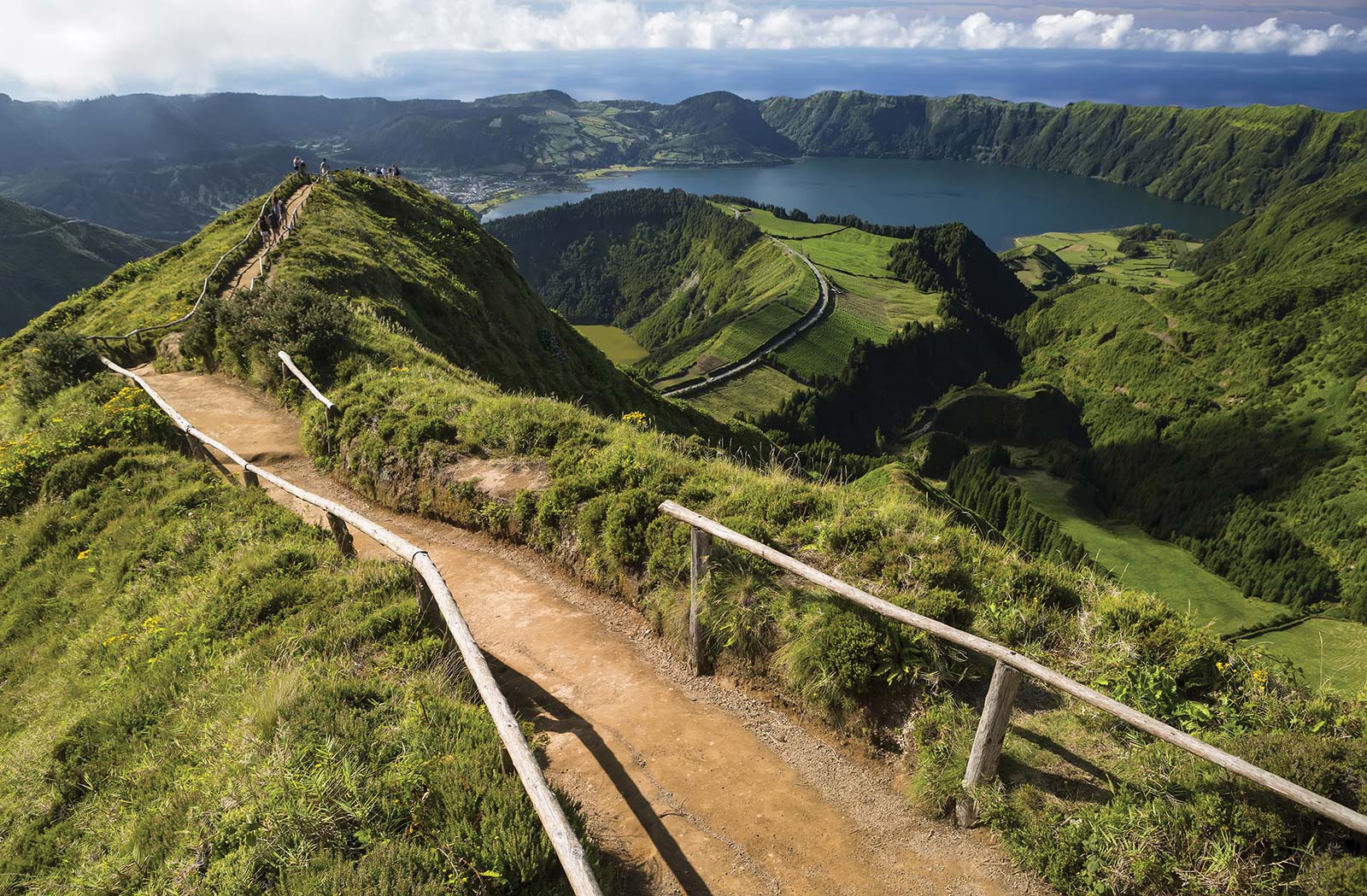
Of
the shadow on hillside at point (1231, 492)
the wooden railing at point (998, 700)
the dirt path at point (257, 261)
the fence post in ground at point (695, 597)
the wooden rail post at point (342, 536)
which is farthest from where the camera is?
the shadow on hillside at point (1231, 492)

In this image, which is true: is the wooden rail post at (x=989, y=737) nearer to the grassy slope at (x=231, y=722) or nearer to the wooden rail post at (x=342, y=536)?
the grassy slope at (x=231, y=722)

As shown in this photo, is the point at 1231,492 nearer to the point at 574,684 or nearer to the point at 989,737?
the point at 989,737

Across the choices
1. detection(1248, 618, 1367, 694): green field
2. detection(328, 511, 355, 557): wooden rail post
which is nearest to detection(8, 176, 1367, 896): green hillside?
detection(328, 511, 355, 557): wooden rail post

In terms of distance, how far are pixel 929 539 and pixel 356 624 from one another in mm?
8734

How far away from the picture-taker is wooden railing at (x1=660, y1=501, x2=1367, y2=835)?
16.6 feet

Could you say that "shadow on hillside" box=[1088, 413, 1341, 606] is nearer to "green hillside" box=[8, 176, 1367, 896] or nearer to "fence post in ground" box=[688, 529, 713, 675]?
"green hillside" box=[8, 176, 1367, 896]

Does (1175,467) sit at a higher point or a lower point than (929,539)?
lower

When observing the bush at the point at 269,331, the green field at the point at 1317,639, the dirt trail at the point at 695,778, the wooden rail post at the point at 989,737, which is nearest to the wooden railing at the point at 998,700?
the wooden rail post at the point at 989,737

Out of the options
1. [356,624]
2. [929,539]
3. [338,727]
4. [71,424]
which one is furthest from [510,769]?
[71,424]

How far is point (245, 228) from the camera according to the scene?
43.2 m

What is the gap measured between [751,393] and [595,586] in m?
165

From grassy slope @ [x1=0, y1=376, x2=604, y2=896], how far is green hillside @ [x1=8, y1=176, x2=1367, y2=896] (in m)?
0.04

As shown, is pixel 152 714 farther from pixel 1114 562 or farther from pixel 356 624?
pixel 1114 562

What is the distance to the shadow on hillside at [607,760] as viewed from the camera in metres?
6.60
